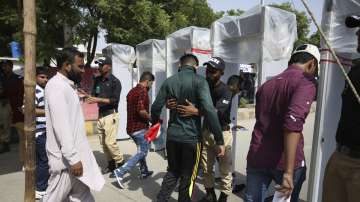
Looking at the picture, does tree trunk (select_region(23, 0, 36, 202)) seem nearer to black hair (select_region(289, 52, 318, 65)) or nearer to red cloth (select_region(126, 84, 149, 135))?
black hair (select_region(289, 52, 318, 65))

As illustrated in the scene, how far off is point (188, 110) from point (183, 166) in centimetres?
61

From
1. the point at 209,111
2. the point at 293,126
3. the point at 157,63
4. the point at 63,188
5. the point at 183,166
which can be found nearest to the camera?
the point at 293,126

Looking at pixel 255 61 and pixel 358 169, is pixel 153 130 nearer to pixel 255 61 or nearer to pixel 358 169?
pixel 255 61

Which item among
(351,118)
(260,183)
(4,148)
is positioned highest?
(351,118)

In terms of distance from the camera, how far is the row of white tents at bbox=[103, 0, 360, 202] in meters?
3.50

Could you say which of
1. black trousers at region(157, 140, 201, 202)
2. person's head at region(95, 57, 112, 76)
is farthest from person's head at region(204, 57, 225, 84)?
person's head at region(95, 57, 112, 76)

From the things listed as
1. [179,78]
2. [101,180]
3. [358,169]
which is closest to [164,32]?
[179,78]

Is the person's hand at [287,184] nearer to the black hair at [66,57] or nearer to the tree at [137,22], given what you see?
the black hair at [66,57]

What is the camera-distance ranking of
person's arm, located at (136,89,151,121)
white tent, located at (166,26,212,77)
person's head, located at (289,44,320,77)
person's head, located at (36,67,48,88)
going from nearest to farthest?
person's head, located at (289,44,320,77) < person's head, located at (36,67,48,88) < person's arm, located at (136,89,151,121) < white tent, located at (166,26,212,77)

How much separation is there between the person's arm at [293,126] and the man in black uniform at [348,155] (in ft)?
0.79

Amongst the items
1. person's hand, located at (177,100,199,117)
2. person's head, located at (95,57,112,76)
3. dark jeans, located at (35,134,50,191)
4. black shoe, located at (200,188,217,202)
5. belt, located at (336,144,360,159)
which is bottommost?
black shoe, located at (200,188,217,202)

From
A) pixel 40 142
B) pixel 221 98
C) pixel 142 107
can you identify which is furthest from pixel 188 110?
pixel 40 142

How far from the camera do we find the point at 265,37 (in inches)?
189

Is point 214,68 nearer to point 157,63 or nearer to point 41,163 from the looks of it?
point 41,163
